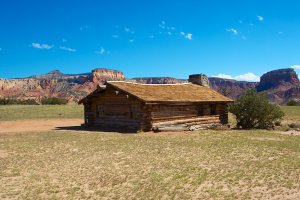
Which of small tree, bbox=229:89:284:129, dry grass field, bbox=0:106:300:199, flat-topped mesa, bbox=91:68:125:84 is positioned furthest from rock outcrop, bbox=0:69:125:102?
dry grass field, bbox=0:106:300:199

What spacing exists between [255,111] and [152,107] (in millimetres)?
8092

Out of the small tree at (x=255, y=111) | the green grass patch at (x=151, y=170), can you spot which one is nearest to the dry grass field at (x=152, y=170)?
the green grass patch at (x=151, y=170)

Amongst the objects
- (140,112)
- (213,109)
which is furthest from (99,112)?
(213,109)

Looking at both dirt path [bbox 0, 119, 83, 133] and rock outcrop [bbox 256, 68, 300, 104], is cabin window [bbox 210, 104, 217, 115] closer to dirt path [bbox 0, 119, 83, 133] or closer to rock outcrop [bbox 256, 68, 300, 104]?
dirt path [bbox 0, 119, 83, 133]

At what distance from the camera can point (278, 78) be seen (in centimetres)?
17962

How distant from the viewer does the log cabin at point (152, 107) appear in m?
21.7

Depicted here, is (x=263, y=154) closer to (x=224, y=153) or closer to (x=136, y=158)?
(x=224, y=153)

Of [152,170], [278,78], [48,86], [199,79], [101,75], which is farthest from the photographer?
[101,75]

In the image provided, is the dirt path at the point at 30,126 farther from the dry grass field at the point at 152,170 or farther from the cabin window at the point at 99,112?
the dry grass field at the point at 152,170

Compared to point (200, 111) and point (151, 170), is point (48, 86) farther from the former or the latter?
point (151, 170)

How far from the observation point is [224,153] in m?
13.3

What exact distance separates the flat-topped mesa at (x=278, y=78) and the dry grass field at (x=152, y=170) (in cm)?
17310

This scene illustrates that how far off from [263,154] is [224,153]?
148cm

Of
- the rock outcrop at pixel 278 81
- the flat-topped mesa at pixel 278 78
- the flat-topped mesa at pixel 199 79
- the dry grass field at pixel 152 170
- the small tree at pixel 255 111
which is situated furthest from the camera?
the flat-topped mesa at pixel 278 78
